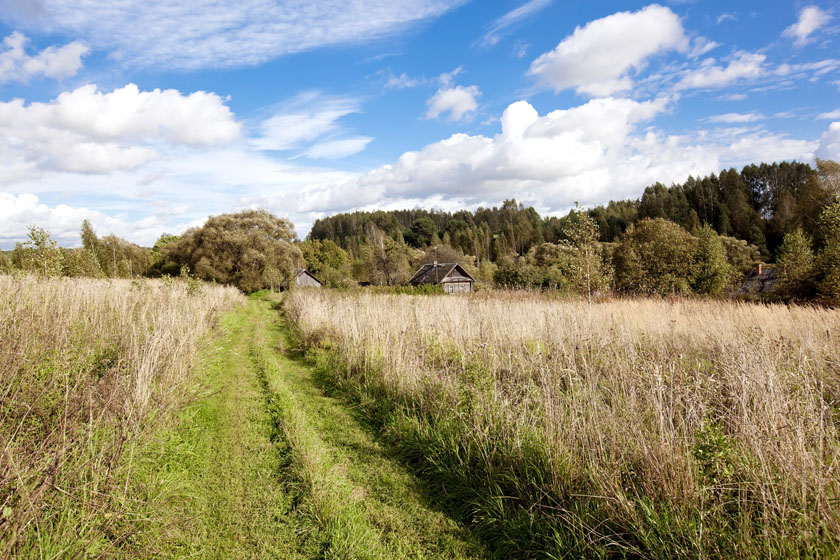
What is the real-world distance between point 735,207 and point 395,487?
76415 millimetres

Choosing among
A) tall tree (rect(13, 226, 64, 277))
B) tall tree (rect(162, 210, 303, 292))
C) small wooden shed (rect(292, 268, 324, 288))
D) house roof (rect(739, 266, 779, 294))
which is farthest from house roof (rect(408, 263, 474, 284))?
tall tree (rect(13, 226, 64, 277))

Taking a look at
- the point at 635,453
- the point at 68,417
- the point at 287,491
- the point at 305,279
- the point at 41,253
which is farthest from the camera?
the point at 305,279

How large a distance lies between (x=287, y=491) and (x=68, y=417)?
2141 millimetres

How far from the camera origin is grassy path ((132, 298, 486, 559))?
344cm

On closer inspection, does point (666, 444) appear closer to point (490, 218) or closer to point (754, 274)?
point (754, 274)

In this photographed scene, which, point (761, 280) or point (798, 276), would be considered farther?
point (761, 280)

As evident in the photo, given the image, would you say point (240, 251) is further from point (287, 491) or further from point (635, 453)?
point (635, 453)

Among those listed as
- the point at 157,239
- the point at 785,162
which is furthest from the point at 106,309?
the point at 785,162

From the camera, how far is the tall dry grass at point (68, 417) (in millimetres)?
2775

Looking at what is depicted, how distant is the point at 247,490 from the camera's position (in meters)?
4.29

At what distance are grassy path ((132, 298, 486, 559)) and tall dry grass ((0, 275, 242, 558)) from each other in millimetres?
473

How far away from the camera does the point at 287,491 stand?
4.24 metres

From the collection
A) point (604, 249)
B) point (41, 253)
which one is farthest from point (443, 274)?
point (41, 253)

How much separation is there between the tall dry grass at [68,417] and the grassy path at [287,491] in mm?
473
